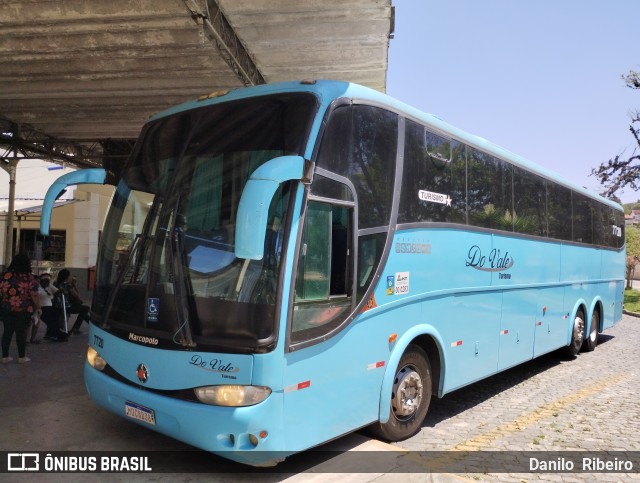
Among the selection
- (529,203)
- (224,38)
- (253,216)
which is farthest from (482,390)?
(224,38)

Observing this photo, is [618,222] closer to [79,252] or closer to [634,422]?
[634,422]

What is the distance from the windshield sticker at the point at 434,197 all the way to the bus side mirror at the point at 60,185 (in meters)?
3.39

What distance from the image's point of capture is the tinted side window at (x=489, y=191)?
6.41 m

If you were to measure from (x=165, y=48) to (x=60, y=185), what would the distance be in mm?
5760

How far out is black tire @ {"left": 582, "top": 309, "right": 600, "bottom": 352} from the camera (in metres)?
11.0

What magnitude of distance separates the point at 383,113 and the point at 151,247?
99.8 inches

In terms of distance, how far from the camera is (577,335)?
1020 centimetres

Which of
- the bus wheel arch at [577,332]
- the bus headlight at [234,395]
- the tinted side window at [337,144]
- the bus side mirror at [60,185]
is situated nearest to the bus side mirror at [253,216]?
the tinted side window at [337,144]

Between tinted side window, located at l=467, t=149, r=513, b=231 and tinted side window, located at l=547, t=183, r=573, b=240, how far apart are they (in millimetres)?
1803

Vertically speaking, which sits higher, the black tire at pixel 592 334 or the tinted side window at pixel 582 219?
the tinted side window at pixel 582 219

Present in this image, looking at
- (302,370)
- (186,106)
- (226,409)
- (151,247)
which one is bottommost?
(226,409)

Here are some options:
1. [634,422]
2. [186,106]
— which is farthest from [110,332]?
[634,422]

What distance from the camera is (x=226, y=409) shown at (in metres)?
3.73

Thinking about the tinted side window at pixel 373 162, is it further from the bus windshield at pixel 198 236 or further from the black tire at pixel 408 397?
the black tire at pixel 408 397
